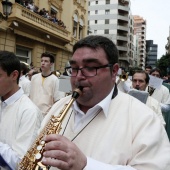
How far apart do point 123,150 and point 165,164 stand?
9.3 inches

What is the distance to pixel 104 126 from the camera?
1.64 m

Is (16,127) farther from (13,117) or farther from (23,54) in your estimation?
(23,54)

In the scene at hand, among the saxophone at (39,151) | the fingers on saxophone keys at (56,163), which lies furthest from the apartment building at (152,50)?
the fingers on saxophone keys at (56,163)

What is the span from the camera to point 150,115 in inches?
63.6

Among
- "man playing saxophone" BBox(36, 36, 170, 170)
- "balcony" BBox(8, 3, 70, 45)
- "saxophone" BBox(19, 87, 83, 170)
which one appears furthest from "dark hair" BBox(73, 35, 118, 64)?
"balcony" BBox(8, 3, 70, 45)

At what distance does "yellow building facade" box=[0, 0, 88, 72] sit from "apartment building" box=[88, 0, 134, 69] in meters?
43.2

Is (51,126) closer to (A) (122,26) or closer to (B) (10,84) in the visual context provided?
(B) (10,84)

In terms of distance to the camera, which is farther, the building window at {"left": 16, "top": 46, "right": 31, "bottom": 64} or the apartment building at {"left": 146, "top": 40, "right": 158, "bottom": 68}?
the apartment building at {"left": 146, "top": 40, "right": 158, "bottom": 68}

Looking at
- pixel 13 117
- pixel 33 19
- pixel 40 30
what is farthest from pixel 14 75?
pixel 40 30

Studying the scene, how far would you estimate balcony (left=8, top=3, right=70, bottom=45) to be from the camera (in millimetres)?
14156

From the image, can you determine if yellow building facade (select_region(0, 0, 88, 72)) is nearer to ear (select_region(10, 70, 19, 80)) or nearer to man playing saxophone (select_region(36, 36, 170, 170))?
ear (select_region(10, 70, 19, 80))

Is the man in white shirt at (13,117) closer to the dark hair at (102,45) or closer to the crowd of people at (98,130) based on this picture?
the crowd of people at (98,130)

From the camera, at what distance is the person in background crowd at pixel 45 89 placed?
5.50m

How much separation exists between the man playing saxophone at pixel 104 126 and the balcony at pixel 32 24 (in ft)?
43.3
